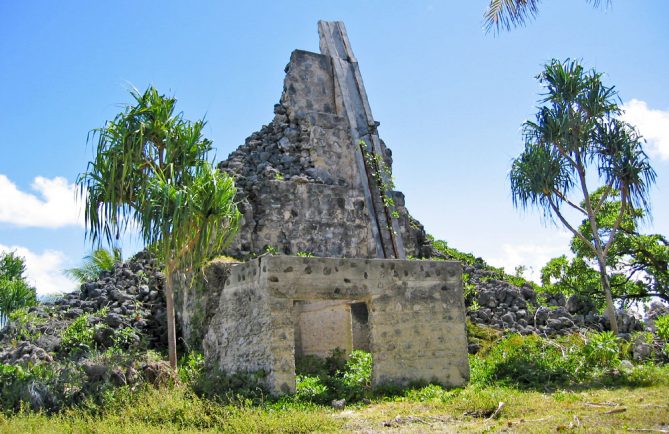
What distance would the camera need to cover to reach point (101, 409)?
858 cm

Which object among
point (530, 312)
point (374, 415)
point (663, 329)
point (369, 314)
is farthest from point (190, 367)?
point (663, 329)

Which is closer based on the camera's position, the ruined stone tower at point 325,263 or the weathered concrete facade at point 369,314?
the weathered concrete facade at point 369,314

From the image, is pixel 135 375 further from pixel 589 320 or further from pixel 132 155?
pixel 589 320

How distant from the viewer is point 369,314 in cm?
1033

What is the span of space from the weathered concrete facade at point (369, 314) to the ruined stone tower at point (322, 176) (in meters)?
3.87

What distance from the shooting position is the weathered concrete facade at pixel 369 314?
9461 millimetres

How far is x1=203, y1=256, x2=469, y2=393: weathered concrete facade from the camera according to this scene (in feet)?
31.0

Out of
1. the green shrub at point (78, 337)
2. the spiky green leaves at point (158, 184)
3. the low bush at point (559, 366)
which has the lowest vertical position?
the low bush at point (559, 366)

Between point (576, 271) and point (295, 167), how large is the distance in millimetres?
8608

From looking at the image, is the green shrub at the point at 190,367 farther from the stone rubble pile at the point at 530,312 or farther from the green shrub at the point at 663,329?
the green shrub at the point at 663,329

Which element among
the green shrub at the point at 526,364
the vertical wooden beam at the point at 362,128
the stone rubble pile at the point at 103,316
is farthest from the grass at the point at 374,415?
the vertical wooden beam at the point at 362,128

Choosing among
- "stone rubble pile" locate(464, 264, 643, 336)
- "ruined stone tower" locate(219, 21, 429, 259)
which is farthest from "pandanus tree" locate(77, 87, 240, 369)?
"stone rubble pile" locate(464, 264, 643, 336)

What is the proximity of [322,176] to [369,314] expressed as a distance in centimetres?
649

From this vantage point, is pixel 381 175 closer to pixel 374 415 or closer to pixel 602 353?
pixel 602 353
